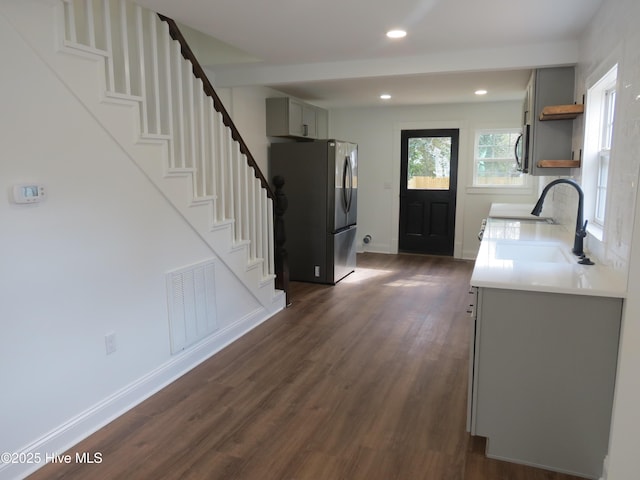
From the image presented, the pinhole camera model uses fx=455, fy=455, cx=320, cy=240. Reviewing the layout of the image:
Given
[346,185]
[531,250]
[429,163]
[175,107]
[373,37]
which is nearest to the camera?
[531,250]

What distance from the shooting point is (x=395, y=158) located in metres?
7.22

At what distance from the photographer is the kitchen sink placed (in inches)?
114

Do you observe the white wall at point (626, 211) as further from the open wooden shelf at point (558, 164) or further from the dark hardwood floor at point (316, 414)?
the open wooden shelf at point (558, 164)

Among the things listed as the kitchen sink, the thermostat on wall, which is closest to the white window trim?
the kitchen sink

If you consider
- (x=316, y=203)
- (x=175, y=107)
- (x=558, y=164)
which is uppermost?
(x=175, y=107)

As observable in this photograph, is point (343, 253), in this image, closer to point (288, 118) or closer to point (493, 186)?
point (288, 118)

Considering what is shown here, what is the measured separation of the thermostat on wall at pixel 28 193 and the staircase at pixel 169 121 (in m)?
0.52

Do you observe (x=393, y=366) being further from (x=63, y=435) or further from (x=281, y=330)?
(x=63, y=435)

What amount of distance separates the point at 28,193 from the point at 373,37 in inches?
93.7

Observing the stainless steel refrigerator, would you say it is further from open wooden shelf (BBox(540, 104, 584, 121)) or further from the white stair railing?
open wooden shelf (BBox(540, 104, 584, 121))

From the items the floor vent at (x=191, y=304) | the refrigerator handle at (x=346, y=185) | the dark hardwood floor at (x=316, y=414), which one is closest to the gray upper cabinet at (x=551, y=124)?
the dark hardwood floor at (x=316, y=414)

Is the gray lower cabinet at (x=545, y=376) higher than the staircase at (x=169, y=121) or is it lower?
lower

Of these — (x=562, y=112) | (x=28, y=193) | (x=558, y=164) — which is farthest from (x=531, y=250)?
(x=28, y=193)

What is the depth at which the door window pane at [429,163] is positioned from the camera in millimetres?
7017
